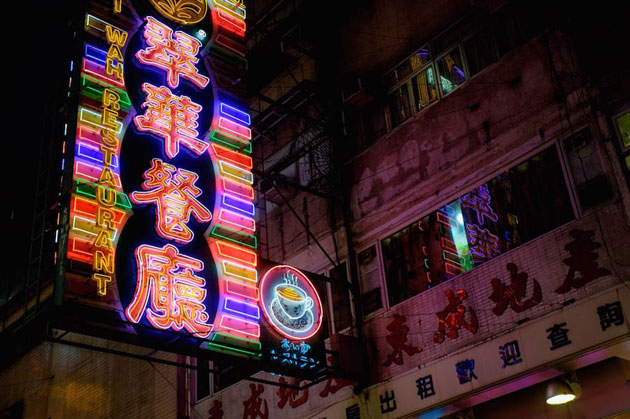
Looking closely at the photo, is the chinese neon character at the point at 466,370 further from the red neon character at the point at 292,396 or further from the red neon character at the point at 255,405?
the red neon character at the point at 255,405

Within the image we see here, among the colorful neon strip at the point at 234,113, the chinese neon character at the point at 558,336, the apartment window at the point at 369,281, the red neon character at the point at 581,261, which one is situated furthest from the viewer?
the apartment window at the point at 369,281

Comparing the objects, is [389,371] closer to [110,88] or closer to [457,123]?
[457,123]

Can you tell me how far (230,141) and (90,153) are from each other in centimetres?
280

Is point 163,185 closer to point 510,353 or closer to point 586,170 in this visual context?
point 510,353

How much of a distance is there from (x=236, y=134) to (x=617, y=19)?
21.9ft

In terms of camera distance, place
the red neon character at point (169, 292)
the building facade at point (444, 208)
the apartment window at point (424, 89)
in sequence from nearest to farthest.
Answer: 1. the red neon character at point (169, 292)
2. the building facade at point (444, 208)
3. the apartment window at point (424, 89)

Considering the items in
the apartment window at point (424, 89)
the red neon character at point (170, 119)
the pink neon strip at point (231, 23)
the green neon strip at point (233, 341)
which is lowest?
the green neon strip at point (233, 341)

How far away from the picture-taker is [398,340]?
12.9 m

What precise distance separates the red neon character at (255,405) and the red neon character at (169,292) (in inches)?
165

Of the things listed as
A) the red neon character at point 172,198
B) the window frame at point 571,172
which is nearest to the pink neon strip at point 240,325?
the red neon character at point 172,198

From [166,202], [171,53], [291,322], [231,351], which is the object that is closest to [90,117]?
[166,202]

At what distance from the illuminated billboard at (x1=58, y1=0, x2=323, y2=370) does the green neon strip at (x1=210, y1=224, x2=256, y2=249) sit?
2cm

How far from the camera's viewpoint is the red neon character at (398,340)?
12681mm

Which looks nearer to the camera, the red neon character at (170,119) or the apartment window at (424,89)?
the red neon character at (170,119)
